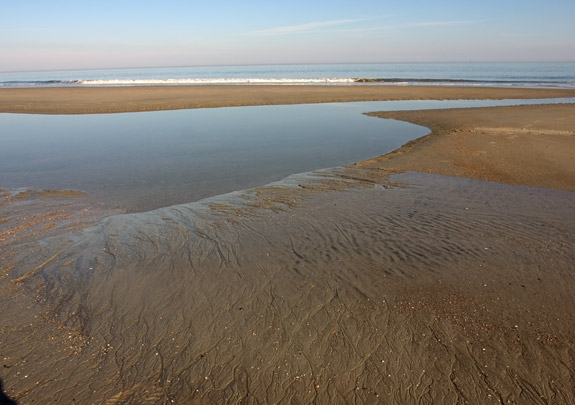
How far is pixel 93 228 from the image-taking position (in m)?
8.02

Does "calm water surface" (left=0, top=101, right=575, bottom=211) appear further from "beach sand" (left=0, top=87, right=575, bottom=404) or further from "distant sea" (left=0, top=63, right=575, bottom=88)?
"distant sea" (left=0, top=63, right=575, bottom=88)

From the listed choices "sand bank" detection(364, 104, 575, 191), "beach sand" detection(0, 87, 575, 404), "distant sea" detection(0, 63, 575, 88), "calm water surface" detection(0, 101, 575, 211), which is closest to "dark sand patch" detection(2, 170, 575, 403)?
"beach sand" detection(0, 87, 575, 404)

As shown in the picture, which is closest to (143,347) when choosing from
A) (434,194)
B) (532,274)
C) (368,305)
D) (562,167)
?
(368,305)

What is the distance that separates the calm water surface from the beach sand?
170 centimetres

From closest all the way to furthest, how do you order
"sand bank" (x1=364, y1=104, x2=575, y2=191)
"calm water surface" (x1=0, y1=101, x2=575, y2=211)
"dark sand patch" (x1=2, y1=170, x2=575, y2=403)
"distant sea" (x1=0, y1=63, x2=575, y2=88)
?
"dark sand patch" (x1=2, y1=170, x2=575, y2=403) < "calm water surface" (x1=0, y1=101, x2=575, y2=211) < "sand bank" (x1=364, y1=104, x2=575, y2=191) < "distant sea" (x1=0, y1=63, x2=575, y2=88)

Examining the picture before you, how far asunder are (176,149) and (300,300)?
11.9 metres

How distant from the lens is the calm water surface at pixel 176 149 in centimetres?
1113

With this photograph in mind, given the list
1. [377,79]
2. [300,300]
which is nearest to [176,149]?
[300,300]

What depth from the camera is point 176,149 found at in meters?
15.8

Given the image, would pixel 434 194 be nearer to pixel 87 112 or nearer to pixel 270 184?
pixel 270 184

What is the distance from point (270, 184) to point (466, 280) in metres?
6.11

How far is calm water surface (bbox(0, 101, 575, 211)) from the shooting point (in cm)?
1113

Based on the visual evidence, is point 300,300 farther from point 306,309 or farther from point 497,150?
point 497,150

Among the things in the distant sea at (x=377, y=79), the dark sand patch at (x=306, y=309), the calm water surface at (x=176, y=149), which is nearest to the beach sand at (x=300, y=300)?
the dark sand patch at (x=306, y=309)
